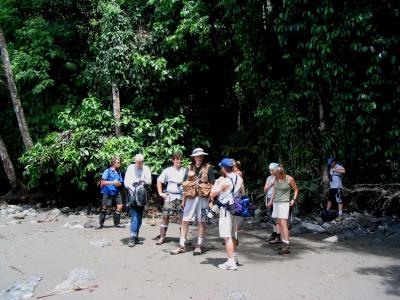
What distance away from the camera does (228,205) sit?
6281mm

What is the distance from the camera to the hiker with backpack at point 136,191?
778 cm

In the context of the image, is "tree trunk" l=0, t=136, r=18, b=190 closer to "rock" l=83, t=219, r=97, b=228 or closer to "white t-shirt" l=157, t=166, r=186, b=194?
"rock" l=83, t=219, r=97, b=228

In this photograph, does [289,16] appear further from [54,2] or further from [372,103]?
[54,2]

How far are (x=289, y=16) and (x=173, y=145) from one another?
4847 mm

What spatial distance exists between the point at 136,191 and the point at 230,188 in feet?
7.15

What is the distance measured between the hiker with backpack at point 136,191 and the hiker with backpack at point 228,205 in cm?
191

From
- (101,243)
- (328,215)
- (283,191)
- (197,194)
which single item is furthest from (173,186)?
(328,215)

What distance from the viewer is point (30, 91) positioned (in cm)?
1441

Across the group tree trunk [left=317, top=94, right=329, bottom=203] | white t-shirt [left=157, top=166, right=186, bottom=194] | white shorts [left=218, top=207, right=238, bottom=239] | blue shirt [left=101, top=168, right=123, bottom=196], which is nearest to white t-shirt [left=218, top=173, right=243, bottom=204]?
white shorts [left=218, top=207, right=238, bottom=239]

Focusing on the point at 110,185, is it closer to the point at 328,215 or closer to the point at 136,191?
the point at 136,191

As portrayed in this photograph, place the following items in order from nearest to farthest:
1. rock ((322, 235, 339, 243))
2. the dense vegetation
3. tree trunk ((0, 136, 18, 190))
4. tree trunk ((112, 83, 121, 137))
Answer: rock ((322, 235, 339, 243))
the dense vegetation
tree trunk ((112, 83, 121, 137))
tree trunk ((0, 136, 18, 190))

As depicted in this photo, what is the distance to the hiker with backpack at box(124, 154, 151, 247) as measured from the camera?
25.5ft

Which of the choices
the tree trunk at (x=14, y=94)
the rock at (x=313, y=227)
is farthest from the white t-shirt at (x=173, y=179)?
the tree trunk at (x=14, y=94)

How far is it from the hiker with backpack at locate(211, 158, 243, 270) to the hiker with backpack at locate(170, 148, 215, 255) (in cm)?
76
